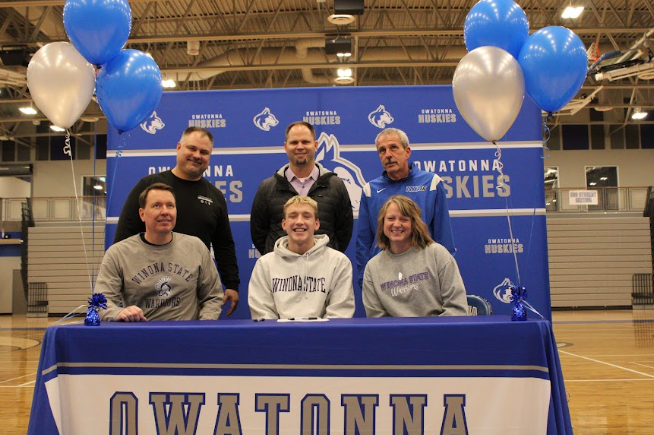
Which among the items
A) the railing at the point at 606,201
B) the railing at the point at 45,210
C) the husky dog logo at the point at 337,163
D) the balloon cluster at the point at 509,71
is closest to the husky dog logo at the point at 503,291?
the husky dog logo at the point at 337,163

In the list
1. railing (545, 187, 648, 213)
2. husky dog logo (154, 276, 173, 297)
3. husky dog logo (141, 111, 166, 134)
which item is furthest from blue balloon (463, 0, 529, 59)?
railing (545, 187, 648, 213)

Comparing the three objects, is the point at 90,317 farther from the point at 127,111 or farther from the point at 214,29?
the point at 214,29

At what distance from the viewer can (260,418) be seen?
2.13 metres

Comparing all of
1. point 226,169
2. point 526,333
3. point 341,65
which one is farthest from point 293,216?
point 341,65

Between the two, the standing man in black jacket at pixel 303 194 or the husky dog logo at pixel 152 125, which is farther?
the husky dog logo at pixel 152 125

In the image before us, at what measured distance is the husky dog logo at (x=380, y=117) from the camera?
471cm

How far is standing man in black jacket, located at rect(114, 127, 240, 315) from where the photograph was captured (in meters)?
3.49

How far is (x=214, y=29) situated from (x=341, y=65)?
2.77 metres

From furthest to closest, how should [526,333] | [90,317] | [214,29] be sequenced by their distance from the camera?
[214,29] → [90,317] → [526,333]

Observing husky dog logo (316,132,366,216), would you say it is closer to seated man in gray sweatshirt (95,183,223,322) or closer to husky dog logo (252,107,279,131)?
husky dog logo (252,107,279,131)

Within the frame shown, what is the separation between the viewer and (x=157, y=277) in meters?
2.99

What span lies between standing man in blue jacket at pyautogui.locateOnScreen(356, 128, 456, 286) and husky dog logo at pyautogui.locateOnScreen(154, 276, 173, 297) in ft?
3.90

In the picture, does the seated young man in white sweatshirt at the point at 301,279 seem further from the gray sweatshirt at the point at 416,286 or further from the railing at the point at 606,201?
the railing at the point at 606,201

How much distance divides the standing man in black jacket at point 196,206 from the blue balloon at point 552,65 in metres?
1.85
